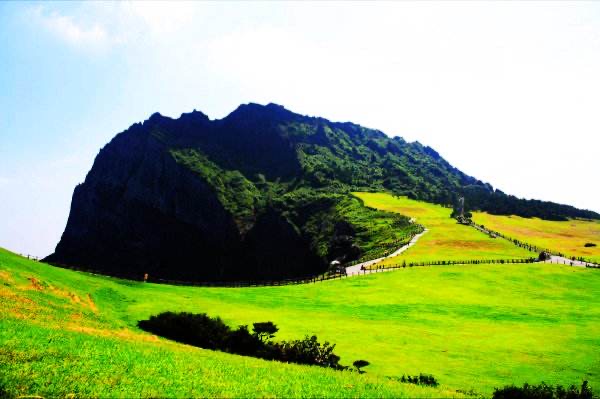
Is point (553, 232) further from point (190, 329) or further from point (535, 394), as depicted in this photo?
point (190, 329)

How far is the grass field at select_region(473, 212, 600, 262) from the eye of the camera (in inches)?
4550

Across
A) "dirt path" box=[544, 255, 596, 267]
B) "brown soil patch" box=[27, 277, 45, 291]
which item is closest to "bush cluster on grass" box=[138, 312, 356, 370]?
"brown soil patch" box=[27, 277, 45, 291]

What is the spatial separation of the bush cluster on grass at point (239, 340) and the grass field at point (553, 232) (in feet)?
296

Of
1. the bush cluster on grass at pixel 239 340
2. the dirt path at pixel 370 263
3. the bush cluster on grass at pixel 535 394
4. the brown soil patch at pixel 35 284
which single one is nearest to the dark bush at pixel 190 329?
the bush cluster on grass at pixel 239 340

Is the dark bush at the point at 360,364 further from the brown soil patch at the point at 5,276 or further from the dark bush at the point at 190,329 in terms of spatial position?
the brown soil patch at the point at 5,276

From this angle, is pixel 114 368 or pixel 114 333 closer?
pixel 114 368

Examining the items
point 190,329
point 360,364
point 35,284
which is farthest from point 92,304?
point 360,364

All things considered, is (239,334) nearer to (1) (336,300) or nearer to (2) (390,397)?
(2) (390,397)

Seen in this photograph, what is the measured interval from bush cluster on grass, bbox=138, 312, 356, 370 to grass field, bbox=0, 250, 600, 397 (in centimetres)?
248

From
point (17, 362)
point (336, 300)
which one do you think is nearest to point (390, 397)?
point (17, 362)

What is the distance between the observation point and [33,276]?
1548 inches

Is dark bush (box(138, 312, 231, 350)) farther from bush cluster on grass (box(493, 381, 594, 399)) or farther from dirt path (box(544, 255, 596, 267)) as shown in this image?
dirt path (box(544, 255, 596, 267))

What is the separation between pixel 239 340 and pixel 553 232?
15268 cm

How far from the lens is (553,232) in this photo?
155 m
